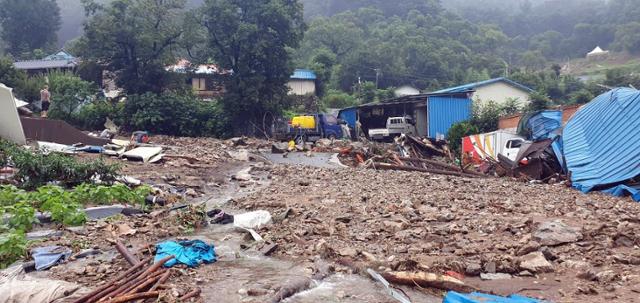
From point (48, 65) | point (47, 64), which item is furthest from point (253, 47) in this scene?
point (47, 64)

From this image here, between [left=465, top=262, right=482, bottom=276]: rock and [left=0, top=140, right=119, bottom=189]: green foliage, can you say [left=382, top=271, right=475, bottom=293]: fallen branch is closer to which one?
[left=465, top=262, right=482, bottom=276]: rock

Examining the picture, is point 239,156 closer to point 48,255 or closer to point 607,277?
point 48,255

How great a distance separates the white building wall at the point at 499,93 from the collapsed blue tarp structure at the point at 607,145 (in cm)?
1569

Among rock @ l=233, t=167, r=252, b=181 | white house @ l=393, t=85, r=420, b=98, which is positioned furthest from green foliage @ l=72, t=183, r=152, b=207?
white house @ l=393, t=85, r=420, b=98

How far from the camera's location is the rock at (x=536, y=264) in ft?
16.7

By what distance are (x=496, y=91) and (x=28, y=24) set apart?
137 feet

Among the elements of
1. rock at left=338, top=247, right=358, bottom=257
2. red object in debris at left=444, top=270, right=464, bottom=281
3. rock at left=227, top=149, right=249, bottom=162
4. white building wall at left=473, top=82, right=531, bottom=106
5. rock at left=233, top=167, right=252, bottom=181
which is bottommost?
rock at left=233, top=167, right=252, bottom=181

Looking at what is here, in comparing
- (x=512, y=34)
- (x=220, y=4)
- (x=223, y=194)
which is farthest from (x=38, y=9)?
(x=512, y=34)

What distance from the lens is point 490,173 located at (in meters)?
16.9

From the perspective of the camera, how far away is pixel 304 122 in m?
26.9

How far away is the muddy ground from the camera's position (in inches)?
187

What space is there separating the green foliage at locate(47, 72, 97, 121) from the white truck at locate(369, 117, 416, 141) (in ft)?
50.5

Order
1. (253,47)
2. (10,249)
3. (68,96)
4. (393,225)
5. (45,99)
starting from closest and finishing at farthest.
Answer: (10,249) → (393,225) → (45,99) → (68,96) → (253,47)

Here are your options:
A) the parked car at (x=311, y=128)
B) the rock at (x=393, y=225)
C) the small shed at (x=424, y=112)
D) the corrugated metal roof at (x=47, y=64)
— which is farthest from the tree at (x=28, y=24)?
the rock at (x=393, y=225)
